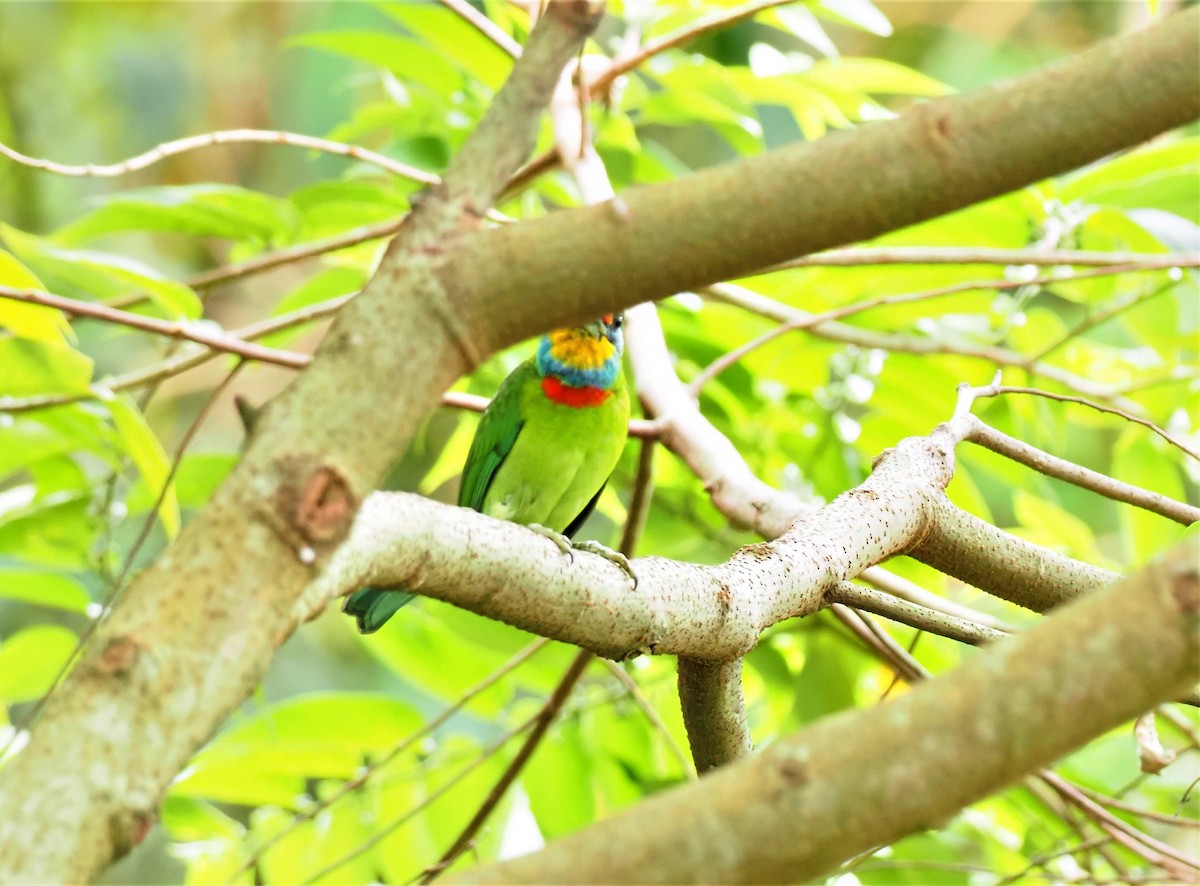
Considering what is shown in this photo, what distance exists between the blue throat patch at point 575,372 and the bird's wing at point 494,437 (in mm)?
36

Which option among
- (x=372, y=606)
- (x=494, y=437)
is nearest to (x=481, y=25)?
(x=494, y=437)

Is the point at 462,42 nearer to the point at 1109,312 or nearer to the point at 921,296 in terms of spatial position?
the point at 921,296

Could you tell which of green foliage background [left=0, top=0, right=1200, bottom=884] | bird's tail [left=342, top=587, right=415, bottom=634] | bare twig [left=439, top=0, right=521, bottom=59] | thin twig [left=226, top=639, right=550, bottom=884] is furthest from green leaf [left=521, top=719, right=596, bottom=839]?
bare twig [left=439, top=0, right=521, bottom=59]

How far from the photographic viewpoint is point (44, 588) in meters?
2.36

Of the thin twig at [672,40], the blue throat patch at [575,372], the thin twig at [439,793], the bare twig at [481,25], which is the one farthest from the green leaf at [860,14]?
the thin twig at [439,793]

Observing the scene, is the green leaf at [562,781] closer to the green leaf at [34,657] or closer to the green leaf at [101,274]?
the green leaf at [34,657]

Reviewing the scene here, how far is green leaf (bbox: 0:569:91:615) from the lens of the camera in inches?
91.4

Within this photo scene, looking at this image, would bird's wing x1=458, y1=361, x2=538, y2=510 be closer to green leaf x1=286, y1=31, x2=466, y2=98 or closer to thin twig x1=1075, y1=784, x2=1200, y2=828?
green leaf x1=286, y1=31, x2=466, y2=98

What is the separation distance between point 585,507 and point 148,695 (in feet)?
7.07

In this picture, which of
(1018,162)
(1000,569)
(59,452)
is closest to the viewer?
(1018,162)

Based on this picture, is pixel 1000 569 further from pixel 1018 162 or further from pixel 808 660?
pixel 808 660

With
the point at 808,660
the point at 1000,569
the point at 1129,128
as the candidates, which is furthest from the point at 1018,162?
the point at 808,660

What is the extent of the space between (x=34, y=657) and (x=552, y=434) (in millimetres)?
1144

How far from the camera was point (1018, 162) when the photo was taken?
2.77 ft
